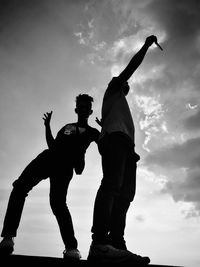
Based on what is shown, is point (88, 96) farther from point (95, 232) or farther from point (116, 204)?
point (95, 232)

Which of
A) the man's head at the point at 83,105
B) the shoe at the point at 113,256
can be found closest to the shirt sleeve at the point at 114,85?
the man's head at the point at 83,105

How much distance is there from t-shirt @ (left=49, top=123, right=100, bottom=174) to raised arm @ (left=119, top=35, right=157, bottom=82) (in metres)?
1.35

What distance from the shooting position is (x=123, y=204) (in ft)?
13.8

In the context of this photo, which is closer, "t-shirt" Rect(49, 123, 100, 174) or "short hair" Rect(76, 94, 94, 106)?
"t-shirt" Rect(49, 123, 100, 174)

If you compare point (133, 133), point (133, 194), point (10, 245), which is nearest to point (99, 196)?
point (133, 194)

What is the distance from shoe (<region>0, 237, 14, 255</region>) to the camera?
3.88m

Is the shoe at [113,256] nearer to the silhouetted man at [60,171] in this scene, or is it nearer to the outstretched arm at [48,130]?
the silhouetted man at [60,171]

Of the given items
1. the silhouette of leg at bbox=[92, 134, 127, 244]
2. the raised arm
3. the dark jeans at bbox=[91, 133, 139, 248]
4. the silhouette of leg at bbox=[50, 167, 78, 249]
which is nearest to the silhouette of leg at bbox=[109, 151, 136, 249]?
the dark jeans at bbox=[91, 133, 139, 248]

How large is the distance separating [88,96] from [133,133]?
4.74 feet

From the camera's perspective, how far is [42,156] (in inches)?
190

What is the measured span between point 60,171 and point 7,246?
4.53ft

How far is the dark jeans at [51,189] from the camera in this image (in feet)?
14.4

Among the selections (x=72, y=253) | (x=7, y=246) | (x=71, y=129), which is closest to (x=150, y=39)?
(x=71, y=129)

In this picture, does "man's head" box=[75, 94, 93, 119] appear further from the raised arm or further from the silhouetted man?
the raised arm
